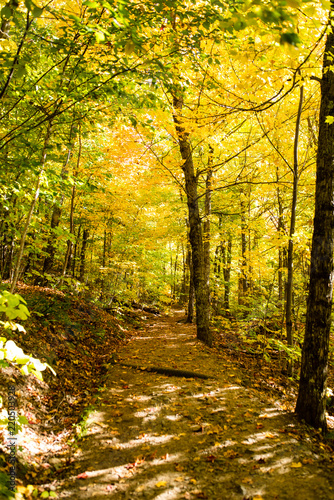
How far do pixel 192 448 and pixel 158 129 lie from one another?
20.3ft

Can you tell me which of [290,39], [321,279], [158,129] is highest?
[158,129]

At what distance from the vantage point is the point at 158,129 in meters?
6.60

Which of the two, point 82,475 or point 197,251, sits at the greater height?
point 197,251

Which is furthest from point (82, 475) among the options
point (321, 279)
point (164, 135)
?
point (164, 135)

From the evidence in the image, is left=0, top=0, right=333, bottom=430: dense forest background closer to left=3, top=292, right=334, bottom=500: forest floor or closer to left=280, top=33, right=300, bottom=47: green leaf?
left=280, top=33, right=300, bottom=47: green leaf

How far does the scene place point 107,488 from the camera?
2.69 metres

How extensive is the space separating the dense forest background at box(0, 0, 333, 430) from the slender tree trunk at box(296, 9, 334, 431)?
0.72m

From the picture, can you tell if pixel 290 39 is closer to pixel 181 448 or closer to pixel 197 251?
pixel 181 448

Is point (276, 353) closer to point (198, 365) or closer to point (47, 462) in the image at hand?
point (198, 365)

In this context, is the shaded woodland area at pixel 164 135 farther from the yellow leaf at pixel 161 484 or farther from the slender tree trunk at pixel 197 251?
the yellow leaf at pixel 161 484

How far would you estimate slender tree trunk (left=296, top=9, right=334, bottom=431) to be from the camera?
3.88 m

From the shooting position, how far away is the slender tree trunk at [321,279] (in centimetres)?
388

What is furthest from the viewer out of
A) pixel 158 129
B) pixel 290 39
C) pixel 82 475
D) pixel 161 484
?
pixel 158 129

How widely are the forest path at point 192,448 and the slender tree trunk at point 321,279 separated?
47 centimetres
